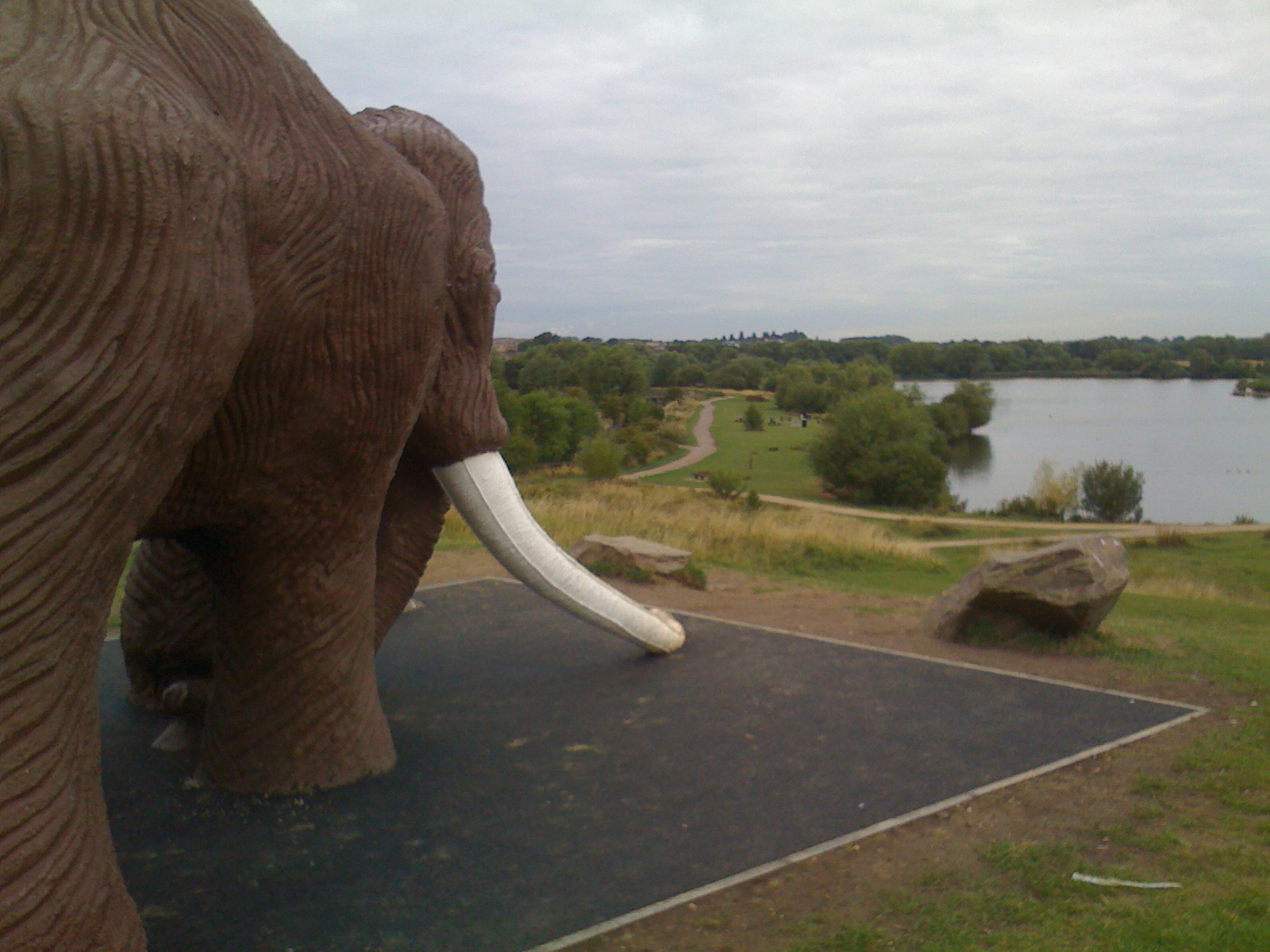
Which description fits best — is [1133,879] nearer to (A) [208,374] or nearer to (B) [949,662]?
(B) [949,662]

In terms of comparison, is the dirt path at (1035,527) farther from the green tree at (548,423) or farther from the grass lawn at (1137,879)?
the grass lawn at (1137,879)

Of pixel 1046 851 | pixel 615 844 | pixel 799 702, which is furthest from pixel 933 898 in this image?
pixel 799 702

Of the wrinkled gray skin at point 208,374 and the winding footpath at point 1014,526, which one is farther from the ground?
the wrinkled gray skin at point 208,374

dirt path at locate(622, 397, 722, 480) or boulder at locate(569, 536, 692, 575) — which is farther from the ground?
boulder at locate(569, 536, 692, 575)

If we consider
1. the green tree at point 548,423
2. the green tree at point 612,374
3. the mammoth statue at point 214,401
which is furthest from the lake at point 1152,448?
the mammoth statue at point 214,401

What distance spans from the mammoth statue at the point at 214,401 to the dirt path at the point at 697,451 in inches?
1103

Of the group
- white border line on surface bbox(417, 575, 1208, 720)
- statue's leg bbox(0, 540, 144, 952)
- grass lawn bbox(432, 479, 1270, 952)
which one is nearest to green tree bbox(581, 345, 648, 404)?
white border line on surface bbox(417, 575, 1208, 720)

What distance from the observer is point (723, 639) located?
7.55 meters

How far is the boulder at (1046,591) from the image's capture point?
24.7 feet

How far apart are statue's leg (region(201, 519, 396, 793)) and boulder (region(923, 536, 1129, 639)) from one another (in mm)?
4743

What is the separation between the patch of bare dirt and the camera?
3.74 m

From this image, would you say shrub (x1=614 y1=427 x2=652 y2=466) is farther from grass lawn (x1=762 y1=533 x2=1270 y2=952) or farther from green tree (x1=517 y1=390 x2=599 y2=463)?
grass lawn (x1=762 y1=533 x2=1270 y2=952)

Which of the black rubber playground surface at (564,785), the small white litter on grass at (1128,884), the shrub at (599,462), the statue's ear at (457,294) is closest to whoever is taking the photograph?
the black rubber playground surface at (564,785)

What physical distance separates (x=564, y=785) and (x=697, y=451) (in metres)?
44.1
